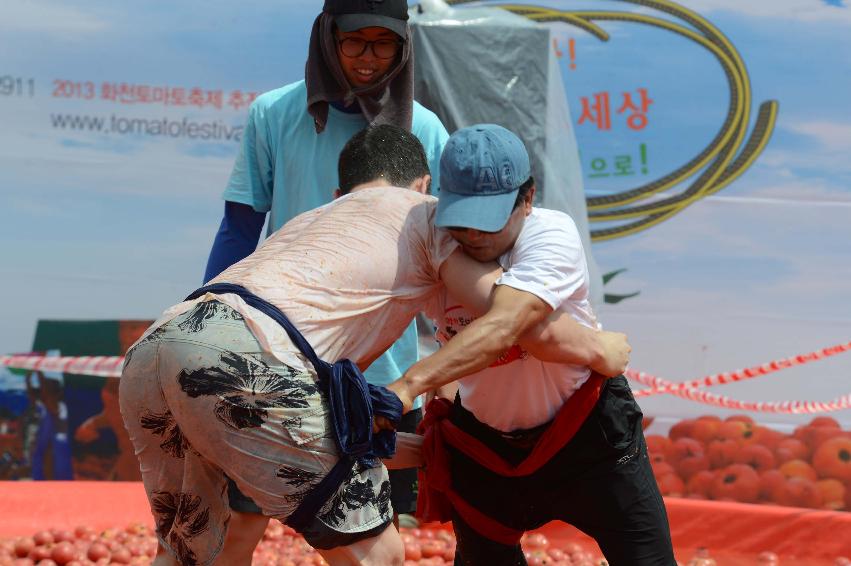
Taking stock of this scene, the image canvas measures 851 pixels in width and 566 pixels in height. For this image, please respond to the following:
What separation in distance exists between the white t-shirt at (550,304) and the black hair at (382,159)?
27 centimetres

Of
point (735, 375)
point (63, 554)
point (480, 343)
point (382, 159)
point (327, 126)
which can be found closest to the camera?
point (480, 343)

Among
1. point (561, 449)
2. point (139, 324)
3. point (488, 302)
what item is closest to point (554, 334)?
point (488, 302)

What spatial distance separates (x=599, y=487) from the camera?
→ 2363 millimetres

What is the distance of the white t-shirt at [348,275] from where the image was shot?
2.00 meters

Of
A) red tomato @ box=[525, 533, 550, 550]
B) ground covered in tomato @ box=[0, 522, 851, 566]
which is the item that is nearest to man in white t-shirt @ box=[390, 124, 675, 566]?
ground covered in tomato @ box=[0, 522, 851, 566]

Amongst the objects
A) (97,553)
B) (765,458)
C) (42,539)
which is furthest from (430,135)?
(765,458)

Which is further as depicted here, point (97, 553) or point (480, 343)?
point (97, 553)

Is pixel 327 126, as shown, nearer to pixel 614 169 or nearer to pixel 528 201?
pixel 528 201

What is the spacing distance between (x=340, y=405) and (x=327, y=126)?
106 centimetres

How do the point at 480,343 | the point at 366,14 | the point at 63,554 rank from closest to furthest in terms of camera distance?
1. the point at 480,343
2. the point at 366,14
3. the point at 63,554

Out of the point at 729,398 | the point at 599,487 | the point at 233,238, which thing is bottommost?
the point at 729,398

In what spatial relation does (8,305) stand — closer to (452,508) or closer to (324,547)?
(452,508)

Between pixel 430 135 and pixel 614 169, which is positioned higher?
pixel 430 135

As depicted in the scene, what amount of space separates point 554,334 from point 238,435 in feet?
2.00
